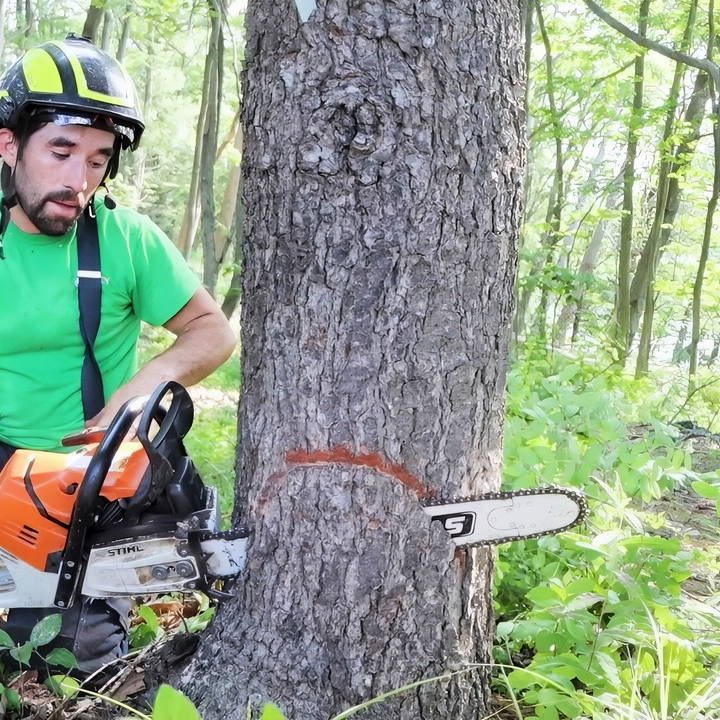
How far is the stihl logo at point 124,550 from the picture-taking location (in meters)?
1.67

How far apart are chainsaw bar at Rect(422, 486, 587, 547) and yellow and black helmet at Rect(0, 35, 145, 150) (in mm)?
1597

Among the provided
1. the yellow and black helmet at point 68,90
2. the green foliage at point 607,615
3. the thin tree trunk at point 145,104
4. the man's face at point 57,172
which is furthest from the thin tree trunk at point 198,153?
the green foliage at point 607,615

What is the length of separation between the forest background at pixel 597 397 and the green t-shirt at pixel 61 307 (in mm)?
1294

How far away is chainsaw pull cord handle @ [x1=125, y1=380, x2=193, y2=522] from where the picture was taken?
1.60 m

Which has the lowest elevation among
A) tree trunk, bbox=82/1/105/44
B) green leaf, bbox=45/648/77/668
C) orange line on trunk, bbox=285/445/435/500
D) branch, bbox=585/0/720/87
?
green leaf, bbox=45/648/77/668

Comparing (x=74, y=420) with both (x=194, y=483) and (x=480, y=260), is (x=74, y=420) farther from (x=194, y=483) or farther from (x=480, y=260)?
(x=480, y=260)

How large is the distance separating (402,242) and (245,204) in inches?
14.9

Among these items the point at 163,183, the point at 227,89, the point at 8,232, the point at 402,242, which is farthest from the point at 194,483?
the point at 163,183

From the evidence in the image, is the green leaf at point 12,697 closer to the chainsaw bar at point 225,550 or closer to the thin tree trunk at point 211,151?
the chainsaw bar at point 225,550

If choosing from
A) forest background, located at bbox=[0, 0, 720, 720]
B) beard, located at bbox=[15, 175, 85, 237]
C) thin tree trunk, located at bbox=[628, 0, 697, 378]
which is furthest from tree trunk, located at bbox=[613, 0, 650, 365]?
beard, located at bbox=[15, 175, 85, 237]

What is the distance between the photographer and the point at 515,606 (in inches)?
85.0

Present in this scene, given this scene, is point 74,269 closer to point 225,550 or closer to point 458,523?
point 225,550

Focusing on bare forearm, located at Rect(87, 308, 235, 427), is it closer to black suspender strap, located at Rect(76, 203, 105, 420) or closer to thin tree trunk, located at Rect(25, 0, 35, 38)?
black suspender strap, located at Rect(76, 203, 105, 420)

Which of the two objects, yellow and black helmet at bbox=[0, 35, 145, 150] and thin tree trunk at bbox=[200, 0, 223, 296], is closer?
yellow and black helmet at bbox=[0, 35, 145, 150]
